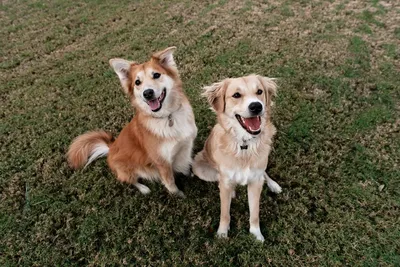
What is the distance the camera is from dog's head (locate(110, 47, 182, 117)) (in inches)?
133

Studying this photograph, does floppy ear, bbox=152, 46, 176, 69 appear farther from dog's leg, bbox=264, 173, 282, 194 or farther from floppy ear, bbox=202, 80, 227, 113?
dog's leg, bbox=264, 173, 282, 194

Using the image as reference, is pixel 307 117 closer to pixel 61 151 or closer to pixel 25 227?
pixel 61 151

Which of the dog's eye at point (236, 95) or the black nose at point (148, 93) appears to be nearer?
the dog's eye at point (236, 95)

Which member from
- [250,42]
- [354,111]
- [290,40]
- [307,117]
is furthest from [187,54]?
[354,111]

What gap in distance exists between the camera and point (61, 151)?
4676mm

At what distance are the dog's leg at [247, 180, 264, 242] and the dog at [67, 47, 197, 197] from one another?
98 centimetres

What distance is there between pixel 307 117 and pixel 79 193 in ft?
11.1

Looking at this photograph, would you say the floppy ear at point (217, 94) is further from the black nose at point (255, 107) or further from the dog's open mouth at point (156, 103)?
the dog's open mouth at point (156, 103)

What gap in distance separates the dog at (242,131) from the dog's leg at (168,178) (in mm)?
693

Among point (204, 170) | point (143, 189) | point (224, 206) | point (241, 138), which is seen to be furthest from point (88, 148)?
point (241, 138)

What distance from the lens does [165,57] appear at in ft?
11.7

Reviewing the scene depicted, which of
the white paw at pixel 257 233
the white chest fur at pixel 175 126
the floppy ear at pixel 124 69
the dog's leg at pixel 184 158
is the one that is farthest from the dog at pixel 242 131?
the floppy ear at pixel 124 69

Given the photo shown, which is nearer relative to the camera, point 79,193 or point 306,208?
point 306,208

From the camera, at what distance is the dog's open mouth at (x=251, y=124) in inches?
114
